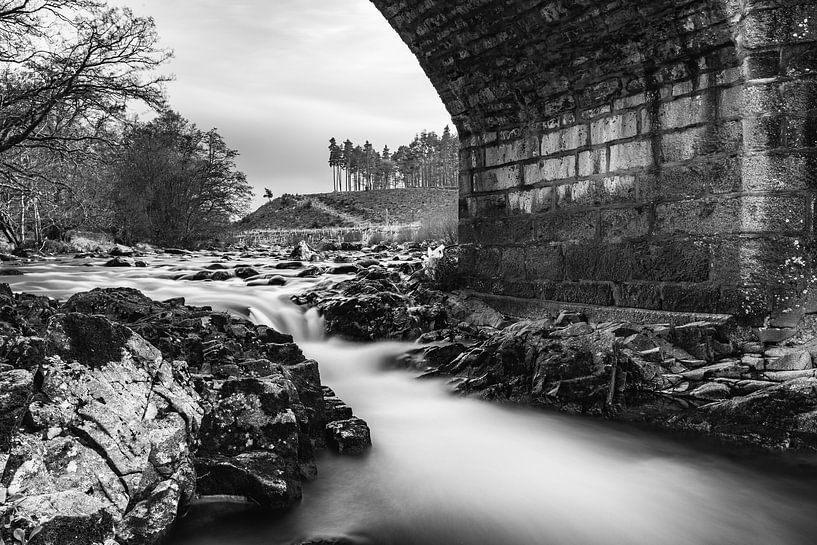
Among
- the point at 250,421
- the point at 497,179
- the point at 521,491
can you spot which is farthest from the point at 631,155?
the point at 250,421

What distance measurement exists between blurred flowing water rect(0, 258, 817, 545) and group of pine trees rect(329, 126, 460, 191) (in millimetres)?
82286

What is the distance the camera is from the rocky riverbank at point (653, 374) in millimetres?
3395

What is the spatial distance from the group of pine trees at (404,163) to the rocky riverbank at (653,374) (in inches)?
3200

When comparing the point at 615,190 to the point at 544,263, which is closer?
the point at 615,190

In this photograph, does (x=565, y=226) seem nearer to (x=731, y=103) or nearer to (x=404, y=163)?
(x=731, y=103)

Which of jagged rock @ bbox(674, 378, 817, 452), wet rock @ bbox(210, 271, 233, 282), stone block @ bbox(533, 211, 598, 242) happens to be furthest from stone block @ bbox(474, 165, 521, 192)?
wet rock @ bbox(210, 271, 233, 282)

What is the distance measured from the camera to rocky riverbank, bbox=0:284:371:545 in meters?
1.77

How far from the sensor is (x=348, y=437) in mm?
3248

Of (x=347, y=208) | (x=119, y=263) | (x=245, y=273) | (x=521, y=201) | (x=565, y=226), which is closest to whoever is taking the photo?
(x=565, y=226)

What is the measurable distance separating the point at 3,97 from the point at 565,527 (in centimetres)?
934

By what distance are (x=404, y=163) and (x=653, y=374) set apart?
89444 millimetres

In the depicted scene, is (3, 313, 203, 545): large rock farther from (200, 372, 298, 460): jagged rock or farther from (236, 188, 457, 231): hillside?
(236, 188, 457, 231): hillside

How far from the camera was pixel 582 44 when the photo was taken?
4672mm

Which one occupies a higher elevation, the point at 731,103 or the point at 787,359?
the point at 731,103
